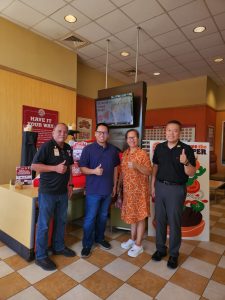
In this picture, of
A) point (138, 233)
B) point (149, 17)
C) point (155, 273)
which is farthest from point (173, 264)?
point (149, 17)

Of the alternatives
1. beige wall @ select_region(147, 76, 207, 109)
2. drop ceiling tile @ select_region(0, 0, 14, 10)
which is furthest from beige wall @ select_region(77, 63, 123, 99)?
drop ceiling tile @ select_region(0, 0, 14, 10)

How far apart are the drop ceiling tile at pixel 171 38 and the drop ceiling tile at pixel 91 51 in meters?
1.34

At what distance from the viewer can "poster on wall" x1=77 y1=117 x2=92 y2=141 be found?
19.0ft

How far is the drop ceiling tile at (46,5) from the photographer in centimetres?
333

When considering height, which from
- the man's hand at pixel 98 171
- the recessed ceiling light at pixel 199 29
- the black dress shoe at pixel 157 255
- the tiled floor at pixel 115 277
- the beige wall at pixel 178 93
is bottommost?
the tiled floor at pixel 115 277

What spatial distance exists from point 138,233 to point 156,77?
5.22 metres

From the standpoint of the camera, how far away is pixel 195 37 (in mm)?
4250

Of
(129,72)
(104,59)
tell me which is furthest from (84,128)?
(129,72)

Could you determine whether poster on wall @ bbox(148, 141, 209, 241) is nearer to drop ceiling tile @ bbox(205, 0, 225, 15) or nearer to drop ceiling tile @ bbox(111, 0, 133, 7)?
drop ceiling tile @ bbox(205, 0, 225, 15)

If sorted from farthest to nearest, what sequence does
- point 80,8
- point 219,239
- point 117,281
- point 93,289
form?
point 80,8 < point 219,239 < point 117,281 < point 93,289

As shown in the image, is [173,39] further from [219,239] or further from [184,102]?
[219,239]

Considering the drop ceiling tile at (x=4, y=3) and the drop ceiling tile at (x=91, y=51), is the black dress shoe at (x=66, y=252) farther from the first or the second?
the drop ceiling tile at (x=91, y=51)

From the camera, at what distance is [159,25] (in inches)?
153

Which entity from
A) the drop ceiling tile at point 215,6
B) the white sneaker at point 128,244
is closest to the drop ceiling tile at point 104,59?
the drop ceiling tile at point 215,6
